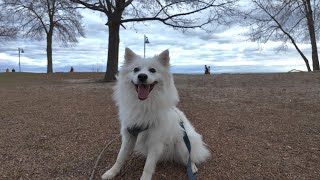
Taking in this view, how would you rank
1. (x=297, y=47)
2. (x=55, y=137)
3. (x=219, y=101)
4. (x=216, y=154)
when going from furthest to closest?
(x=297, y=47) → (x=219, y=101) → (x=55, y=137) → (x=216, y=154)

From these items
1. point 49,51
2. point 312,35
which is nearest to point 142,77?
point 312,35

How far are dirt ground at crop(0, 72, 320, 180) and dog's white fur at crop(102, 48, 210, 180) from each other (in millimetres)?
268

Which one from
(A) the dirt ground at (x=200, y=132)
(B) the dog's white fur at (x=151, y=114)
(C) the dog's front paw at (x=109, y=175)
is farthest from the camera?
(A) the dirt ground at (x=200, y=132)

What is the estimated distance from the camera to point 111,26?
14883mm

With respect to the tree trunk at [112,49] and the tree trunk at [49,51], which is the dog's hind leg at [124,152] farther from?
the tree trunk at [49,51]

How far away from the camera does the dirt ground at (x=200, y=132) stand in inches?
163

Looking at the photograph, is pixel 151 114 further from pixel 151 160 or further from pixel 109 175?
pixel 109 175

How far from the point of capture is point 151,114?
12.5 ft

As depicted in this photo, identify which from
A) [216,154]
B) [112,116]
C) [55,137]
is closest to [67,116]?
[112,116]

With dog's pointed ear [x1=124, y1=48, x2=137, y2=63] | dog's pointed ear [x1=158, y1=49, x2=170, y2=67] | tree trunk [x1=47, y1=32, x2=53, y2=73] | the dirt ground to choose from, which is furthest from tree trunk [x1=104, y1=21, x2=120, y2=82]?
tree trunk [x1=47, y1=32, x2=53, y2=73]

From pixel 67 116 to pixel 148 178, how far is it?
12.7 ft

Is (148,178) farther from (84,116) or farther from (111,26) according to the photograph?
(111,26)

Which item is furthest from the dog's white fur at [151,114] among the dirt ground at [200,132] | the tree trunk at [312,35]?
the tree trunk at [312,35]

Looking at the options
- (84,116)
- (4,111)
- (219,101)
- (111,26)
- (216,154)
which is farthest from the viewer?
(111,26)
